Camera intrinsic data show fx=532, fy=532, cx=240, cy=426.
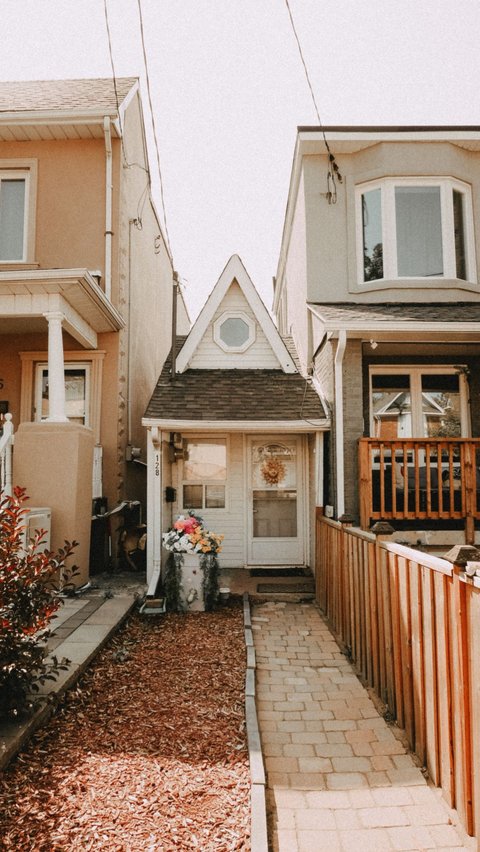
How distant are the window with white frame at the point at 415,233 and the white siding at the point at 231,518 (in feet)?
14.7

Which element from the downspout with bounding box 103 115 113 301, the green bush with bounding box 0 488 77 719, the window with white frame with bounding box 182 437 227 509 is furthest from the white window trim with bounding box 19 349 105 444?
the green bush with bounding box 0 488 77 719

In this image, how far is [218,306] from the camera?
9805mm

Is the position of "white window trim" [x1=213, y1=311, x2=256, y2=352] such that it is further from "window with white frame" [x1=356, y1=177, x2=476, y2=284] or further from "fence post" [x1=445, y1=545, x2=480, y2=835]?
"fence post" [x1=445, y1=545, x2=480, y2=835]

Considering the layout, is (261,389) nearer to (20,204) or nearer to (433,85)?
Result: (433,85)

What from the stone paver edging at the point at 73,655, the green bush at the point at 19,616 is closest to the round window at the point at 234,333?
the stone paver edging at the point at 73,655

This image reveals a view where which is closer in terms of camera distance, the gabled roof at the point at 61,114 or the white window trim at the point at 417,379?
the white window trim at the point at 417,379

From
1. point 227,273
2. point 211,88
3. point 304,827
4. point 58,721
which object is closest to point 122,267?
point 227,273

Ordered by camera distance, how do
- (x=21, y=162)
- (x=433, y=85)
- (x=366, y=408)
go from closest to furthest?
(x=433, y=85)
(x=366, y=408)
(x=21, y=162)

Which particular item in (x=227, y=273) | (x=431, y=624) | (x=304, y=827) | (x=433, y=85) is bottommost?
(x=304, y=827)

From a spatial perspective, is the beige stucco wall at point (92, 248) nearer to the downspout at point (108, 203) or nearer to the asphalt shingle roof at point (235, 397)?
the downspout at point (108, 203)

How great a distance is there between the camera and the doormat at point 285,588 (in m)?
8.27

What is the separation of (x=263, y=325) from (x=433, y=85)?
15.1 feet

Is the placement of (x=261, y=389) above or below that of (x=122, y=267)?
below

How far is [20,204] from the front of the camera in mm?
10289
